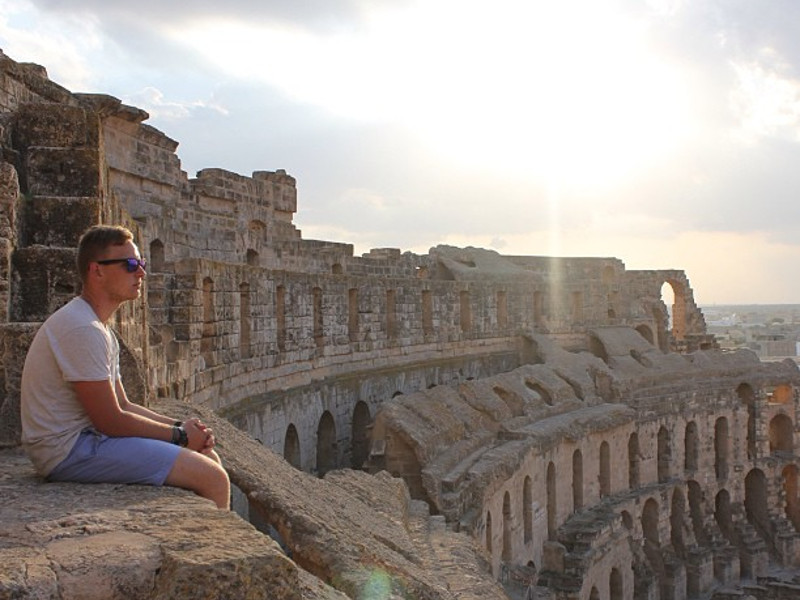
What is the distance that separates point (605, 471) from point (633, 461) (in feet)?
5.20

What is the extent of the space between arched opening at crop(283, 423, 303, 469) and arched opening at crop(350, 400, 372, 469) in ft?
6.09

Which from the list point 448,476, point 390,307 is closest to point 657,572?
point 390,307

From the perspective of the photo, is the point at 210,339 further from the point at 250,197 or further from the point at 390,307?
the point at 250,197

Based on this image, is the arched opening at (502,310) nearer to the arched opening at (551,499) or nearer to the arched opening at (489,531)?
the arched opening at (551,499)

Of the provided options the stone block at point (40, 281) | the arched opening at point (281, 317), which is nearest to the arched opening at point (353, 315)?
the arched opening at point (281, 317)

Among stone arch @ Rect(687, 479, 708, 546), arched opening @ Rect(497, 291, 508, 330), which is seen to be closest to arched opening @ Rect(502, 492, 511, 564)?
arched opening @ Rect(497, 291, 508, 330)

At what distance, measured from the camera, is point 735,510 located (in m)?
25.3

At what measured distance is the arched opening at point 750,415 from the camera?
26.6 meters

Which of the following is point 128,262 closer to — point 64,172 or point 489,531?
point 64,172

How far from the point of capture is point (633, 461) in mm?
21828

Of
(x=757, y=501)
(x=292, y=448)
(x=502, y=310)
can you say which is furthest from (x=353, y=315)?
(x=757, y=501)

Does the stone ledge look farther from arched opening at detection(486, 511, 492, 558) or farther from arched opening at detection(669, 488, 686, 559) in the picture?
arched opening at detection(669, 488, 686, 559)

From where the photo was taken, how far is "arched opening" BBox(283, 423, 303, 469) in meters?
12.8

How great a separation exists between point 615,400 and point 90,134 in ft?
59.7
